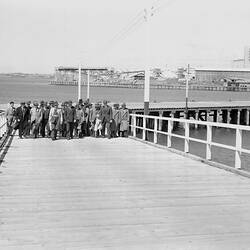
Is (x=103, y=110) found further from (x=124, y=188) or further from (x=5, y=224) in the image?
(x=5, y=224)

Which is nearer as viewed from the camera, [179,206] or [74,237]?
[74,237]

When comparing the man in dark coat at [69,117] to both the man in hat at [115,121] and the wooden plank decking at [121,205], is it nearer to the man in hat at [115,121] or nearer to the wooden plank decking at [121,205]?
the man in hat at [115,121]

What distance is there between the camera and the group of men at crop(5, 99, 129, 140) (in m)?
19.6

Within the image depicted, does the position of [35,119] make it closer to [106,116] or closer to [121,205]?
[106,116]

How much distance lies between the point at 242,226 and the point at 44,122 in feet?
48.0

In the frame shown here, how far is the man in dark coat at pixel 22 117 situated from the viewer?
20.1 m

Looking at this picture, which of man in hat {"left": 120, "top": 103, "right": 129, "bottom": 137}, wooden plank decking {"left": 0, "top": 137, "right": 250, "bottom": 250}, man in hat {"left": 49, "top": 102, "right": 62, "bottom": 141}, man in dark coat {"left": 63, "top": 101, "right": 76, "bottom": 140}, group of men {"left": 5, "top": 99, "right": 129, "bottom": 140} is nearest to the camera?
wooden plank decking {"left": 0, "top": 137, "right": 250, "bottom": 250}

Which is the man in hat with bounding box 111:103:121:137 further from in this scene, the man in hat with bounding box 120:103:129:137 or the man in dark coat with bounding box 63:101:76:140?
the man in dark coat with bounding box 63:101:76:140

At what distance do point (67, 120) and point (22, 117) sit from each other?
1888mm

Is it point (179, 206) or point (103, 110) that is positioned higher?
point (103, 110)

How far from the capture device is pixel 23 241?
18.2 ft

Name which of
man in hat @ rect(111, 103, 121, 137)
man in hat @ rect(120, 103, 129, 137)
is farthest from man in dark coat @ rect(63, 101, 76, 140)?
man in hat @ rect(120, 103, 129, 137)

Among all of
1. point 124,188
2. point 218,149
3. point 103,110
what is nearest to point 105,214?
point 124,188

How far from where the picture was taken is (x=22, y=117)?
66.2 feet
